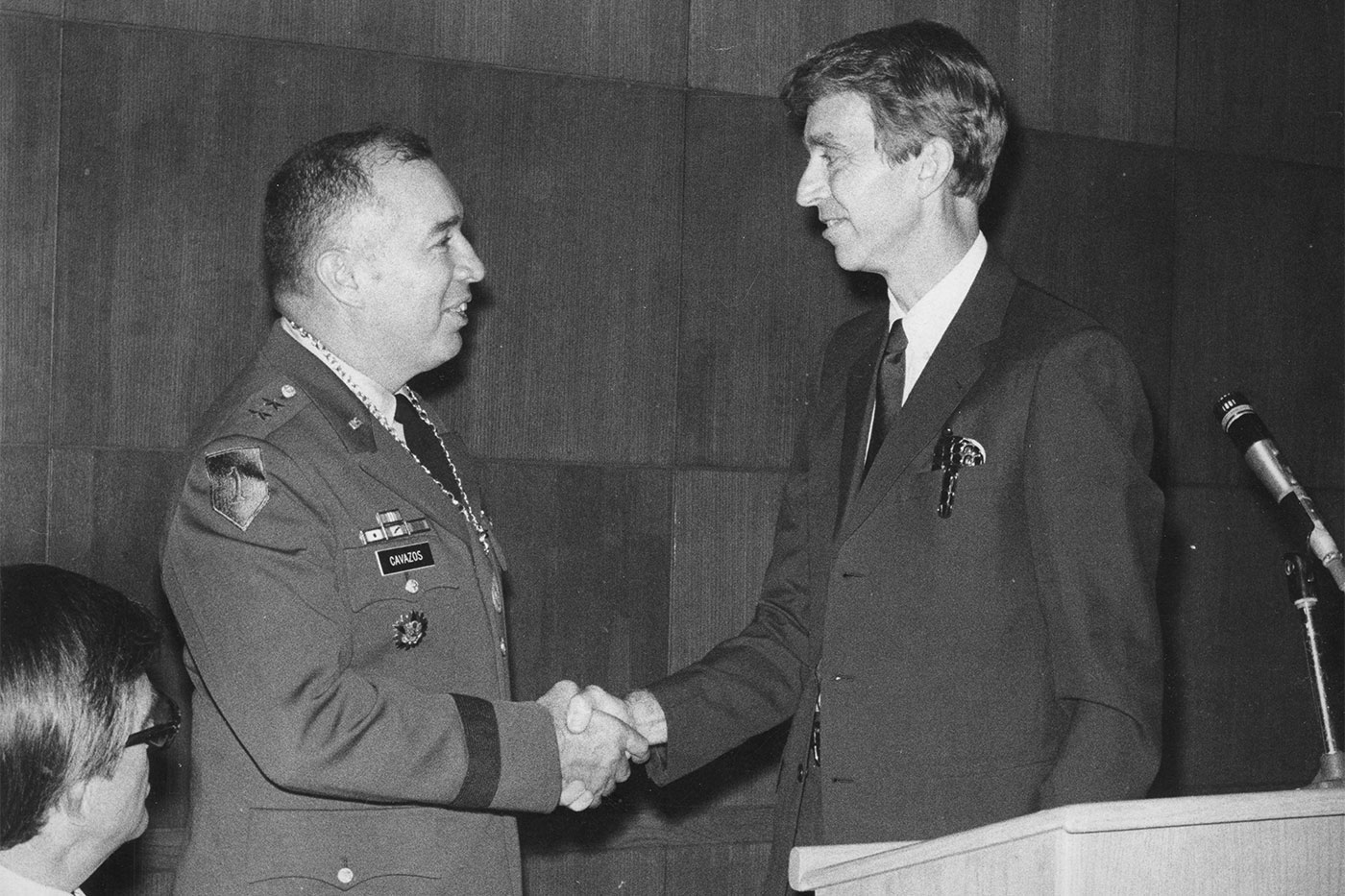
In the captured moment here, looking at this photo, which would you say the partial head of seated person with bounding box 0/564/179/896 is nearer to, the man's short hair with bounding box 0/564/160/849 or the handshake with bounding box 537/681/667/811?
the man's short hair with bounding box 0/564/160/849

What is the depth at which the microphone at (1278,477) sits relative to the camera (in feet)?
6.53

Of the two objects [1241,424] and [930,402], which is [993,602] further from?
[1241,424]

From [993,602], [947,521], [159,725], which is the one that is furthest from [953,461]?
[159,725]

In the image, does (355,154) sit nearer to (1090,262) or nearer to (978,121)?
(978,121)

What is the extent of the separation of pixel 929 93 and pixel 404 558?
1.15 metres

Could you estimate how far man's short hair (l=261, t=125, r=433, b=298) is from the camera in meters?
2.46

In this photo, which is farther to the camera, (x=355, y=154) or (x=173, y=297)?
(x=173, y=297)

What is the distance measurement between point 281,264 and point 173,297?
0.68 meters

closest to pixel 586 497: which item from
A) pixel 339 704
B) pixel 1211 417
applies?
pixel 339 704

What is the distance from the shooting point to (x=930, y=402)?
2.34 metres

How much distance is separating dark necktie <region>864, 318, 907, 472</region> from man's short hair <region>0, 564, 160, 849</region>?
1.16 meters

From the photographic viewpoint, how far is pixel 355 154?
2486 millimetres

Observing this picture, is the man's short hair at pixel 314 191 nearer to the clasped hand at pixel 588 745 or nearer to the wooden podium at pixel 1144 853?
the clasped hand at pixel 588 745

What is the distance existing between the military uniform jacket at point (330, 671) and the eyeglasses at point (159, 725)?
27 cm
